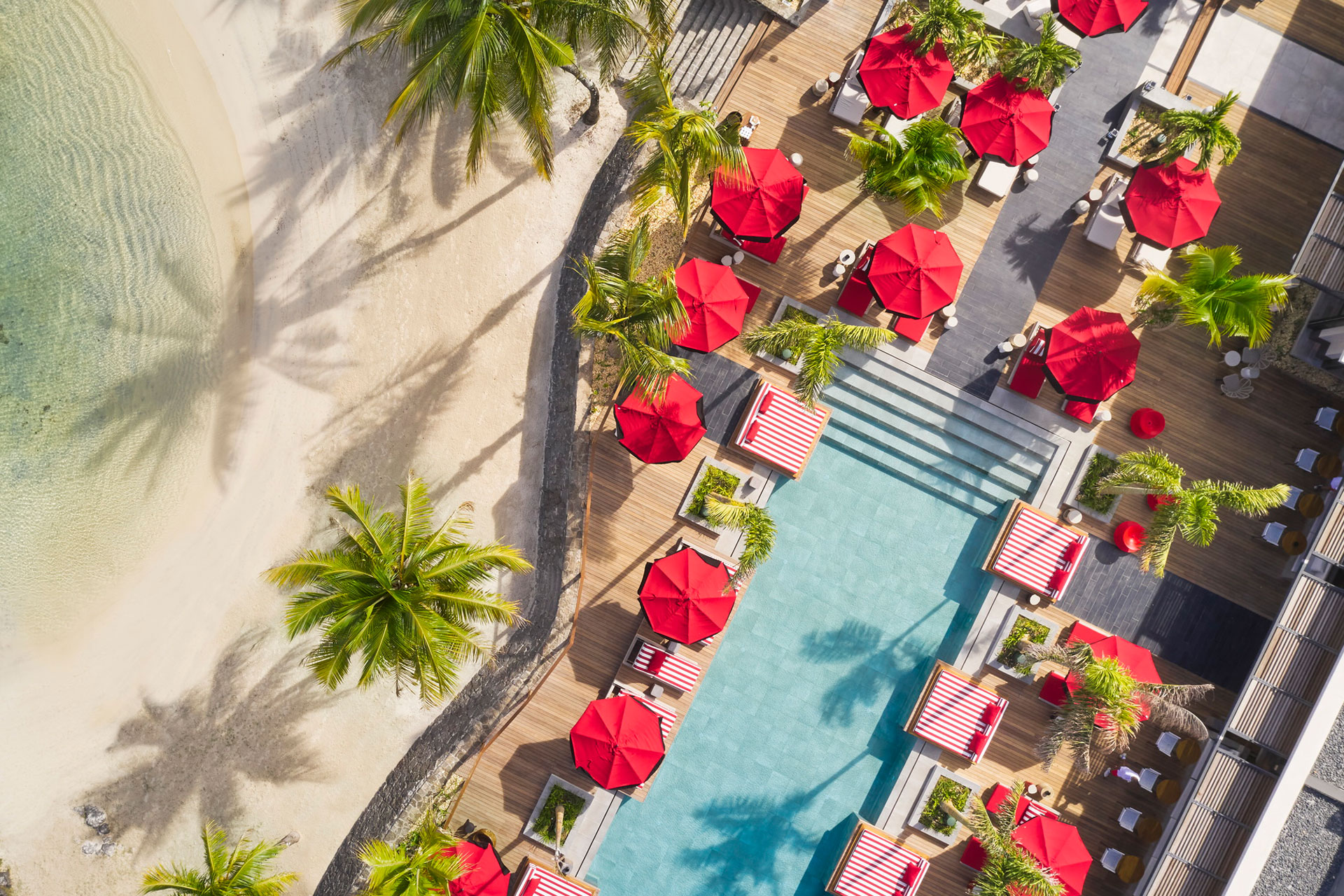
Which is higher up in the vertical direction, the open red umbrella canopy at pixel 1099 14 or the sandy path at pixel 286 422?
the open red umbrella canopy at pixel 1099 14

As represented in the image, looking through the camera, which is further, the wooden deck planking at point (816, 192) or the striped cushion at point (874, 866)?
the wooden deck planking at point (816, 192)

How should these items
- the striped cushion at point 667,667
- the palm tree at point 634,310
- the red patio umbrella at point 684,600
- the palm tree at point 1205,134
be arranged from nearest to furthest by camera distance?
1. the palm tree at point 634,310
2. the palm tree at point 1205,134
3. the red patio umbrella at point 684,600
4. the striped cushion at point 667,667

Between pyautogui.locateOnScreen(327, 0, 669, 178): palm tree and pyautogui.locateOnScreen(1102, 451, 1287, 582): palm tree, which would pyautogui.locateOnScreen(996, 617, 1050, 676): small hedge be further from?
pyautogui.locateOnScreen(327, 0, 669, 178): palm tree

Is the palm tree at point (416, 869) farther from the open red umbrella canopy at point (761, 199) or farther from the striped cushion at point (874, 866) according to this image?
the open red umbrella canopy at point (761, 199)

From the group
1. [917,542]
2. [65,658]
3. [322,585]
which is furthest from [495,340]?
[65,658]

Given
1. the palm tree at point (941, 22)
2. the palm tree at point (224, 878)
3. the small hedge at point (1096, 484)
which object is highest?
the palm tree at point (941, 22)

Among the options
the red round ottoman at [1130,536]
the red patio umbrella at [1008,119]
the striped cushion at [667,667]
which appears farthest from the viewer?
the red round ottoman at [1130,536]

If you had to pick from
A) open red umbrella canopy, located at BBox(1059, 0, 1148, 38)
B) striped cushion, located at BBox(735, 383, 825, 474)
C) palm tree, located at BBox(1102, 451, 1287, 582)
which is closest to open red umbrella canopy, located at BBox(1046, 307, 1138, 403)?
palm tree, located at BBox(1102, 451, 1287, 582)

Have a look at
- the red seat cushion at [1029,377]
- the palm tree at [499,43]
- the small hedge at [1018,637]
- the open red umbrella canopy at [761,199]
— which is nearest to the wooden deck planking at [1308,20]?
the red seat cushion at [1029,377]
